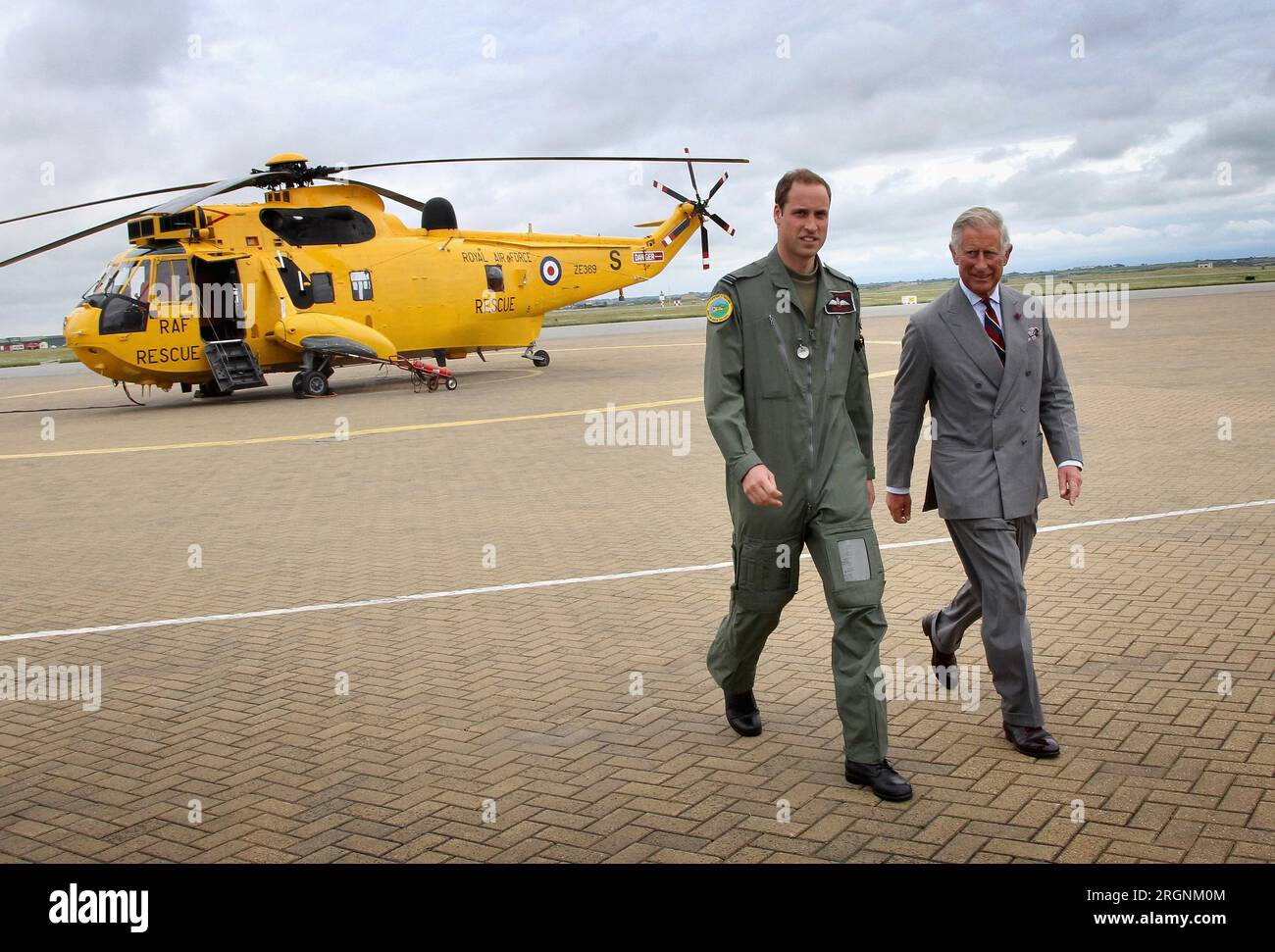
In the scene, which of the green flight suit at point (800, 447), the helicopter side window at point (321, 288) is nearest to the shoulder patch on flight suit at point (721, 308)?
the green flight suit at point (800, 447)

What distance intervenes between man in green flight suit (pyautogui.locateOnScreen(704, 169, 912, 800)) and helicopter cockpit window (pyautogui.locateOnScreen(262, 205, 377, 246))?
19.1 metres

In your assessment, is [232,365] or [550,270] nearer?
[232,365]

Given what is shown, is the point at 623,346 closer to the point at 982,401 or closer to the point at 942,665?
the point at 942,665

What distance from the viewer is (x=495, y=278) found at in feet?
80.6

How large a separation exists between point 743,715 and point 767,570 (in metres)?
0.75

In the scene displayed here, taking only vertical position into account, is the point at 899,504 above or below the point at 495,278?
below

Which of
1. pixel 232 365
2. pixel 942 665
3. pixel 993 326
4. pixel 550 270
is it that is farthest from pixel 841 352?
pixel 550 270

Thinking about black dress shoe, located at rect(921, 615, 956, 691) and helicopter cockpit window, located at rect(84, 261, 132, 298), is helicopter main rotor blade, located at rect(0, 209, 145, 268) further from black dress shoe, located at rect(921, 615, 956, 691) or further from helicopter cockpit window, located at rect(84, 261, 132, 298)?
black dress shoe, located at rect(921, 615, 956, 691)

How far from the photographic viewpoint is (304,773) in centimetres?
474

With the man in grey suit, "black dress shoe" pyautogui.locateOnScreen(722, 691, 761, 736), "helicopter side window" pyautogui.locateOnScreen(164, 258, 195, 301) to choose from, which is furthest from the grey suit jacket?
"helicopter side window" pyautogui.locateOnScreen(164, 258, 195, 301)

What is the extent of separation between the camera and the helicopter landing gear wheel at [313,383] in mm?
22344

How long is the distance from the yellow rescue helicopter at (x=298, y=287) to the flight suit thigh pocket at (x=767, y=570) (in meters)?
15.0

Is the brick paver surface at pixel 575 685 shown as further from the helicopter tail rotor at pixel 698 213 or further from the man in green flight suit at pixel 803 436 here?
the helicopter tail rotor at pixel 698 213
